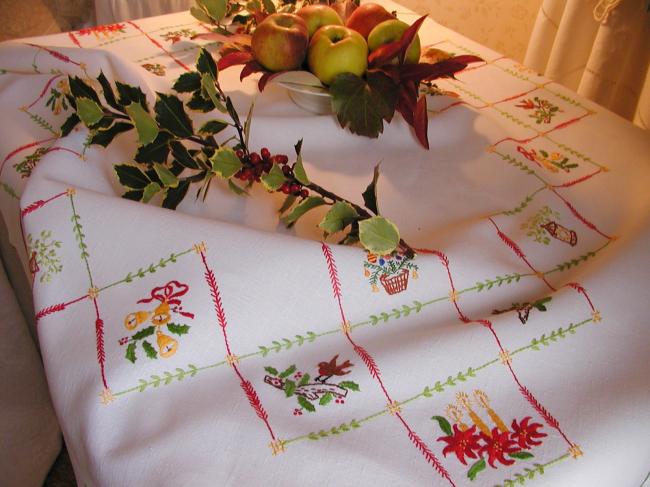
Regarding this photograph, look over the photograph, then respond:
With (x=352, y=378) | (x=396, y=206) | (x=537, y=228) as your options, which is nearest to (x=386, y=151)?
(x=396, y=206)

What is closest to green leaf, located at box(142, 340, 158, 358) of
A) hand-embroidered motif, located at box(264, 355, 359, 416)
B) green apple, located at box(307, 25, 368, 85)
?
hand-embroidered motif, located at box(264, 355, 359, 416)

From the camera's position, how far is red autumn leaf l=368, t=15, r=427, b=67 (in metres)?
0.79

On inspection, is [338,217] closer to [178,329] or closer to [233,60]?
[178,329]

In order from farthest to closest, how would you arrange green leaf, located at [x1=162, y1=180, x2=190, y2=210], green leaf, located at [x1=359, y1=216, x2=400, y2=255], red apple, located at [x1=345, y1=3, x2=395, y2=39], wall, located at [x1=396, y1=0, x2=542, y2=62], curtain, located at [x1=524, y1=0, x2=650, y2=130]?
wall, located at [x1=396, y1=0, x2=542, y2=62] → curtain, located at [x1=524, y1=0, x2=650, y2=130] → red apple, located at [x1=345, y1=3, x2=395, y2=39] → green leaf, located at [x1=162, y1=180, x2=190, y2=210] → green leaf, located at [x1=359, y1=216, x2=400, y2=255]

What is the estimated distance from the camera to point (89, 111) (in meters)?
0.63

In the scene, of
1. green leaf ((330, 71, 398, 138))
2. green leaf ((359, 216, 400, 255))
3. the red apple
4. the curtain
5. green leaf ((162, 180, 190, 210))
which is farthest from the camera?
the curtain

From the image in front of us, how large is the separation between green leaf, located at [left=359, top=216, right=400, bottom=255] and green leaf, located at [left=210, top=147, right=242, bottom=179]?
0.17 meters

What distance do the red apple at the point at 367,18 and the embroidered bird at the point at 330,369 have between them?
56cm

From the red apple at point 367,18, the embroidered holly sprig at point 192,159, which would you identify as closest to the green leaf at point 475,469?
the embroidered holly sprig at point 192,159

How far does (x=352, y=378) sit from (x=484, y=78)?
66 cm

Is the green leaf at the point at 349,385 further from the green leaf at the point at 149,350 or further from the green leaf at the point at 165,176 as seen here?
the green leaf at the point at 165,176

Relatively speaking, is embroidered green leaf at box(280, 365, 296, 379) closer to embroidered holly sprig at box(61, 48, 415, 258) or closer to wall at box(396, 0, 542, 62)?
embroidered holly sprig at box(61, 48, 415, 258)

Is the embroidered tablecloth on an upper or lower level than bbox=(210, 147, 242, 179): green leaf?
lower

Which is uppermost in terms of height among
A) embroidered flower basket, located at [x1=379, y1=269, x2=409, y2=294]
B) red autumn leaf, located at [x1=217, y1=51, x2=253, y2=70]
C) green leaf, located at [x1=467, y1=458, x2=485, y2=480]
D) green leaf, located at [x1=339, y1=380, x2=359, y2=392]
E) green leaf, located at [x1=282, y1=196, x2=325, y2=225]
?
red autumn leaf, located at [x1=217, y1=51, x2=253, y2=70]
